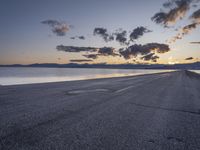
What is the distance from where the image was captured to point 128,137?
3.96 metres

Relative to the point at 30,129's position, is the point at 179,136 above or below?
below

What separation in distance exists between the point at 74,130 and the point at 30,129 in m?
1.13

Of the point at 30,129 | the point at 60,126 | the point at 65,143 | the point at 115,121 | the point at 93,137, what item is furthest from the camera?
the point at 115,121

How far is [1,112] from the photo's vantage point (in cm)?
571

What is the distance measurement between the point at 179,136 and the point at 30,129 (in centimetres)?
389

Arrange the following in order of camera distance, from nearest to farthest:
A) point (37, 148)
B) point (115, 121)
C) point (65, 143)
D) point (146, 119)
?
point (37, 148) < point (65, 143) < point (115, 121) < point (146, 119)

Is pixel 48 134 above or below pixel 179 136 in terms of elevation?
above

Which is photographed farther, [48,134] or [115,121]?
[115,121]

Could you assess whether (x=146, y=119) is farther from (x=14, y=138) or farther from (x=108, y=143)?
(x=14, y=138)

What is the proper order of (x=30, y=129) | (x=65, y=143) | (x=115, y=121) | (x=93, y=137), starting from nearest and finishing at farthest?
(x=65, y=143) → (x=93, y=137) → (x=30, y=129) → (x=115, y=121)

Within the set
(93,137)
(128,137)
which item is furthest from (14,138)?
(128,137)

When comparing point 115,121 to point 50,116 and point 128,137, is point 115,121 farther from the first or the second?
point 50,116

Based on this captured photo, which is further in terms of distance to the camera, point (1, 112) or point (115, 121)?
point (1, 112)

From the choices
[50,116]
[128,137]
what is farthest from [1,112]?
[128,137]
